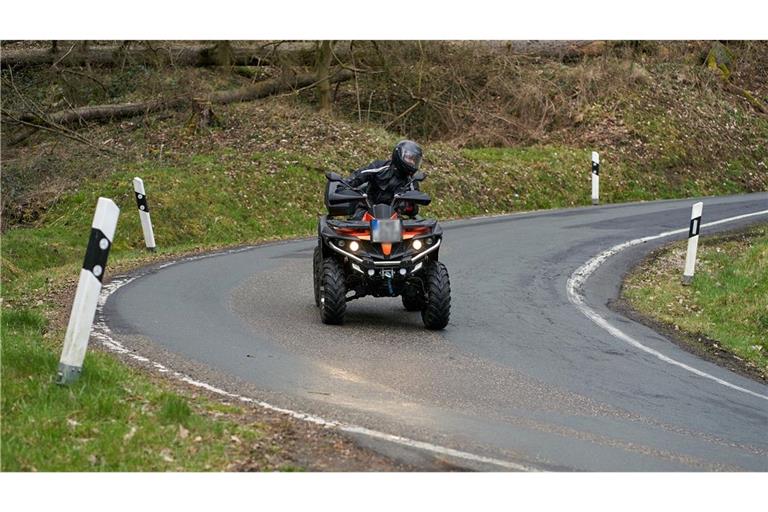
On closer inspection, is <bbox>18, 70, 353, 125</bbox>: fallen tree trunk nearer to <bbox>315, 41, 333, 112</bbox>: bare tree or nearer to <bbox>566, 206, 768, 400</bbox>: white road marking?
<bbox>315, 41, 333, 112</bbox>: bare tree

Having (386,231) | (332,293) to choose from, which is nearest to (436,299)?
(386,231)

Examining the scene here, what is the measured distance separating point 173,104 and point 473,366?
61.3 feet

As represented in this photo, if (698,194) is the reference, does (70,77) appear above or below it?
above

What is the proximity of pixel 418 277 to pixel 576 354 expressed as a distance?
6.09 ft

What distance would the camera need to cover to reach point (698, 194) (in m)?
27.0

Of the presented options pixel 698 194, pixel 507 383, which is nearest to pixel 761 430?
pixel 507 383

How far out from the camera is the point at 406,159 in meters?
11.1

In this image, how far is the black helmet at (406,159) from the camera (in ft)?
36.3

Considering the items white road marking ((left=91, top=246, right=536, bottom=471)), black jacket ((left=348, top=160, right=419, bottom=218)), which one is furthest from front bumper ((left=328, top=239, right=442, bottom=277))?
white road marking ((left=91, top=246, right=536, bottom=471))

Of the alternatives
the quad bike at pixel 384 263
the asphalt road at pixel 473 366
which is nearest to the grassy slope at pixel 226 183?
the asphalt road at pixel 473 366

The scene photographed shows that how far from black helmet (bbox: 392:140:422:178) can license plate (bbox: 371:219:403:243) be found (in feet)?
2.64

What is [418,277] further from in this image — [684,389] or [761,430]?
[761,430]

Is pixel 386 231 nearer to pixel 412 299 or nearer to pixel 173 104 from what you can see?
pixel 412 299

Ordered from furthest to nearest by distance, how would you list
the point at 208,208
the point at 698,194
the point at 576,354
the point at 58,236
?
the point at 698,194, the point at 208,208, the point at 58,236, the point at 576,354
